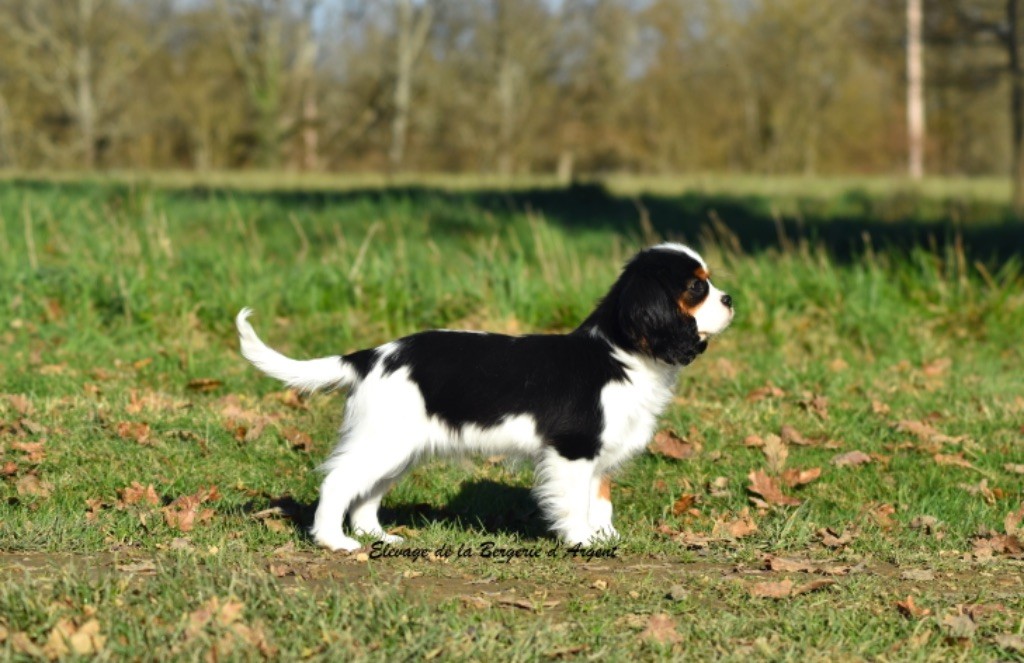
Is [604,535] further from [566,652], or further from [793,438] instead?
[793,438]

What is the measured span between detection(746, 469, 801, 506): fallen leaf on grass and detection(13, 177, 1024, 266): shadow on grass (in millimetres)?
6101

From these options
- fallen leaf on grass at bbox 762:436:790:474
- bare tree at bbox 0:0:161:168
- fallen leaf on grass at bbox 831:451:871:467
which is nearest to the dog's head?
fallen leaf on grass at bbox 762:436:790:474

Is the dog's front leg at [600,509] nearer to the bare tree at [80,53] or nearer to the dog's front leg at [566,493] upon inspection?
the dog's front leg at [566,493]

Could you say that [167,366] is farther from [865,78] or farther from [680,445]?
[865,78]

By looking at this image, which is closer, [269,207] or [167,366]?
[167,366]

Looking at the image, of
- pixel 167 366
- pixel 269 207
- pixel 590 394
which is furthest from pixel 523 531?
pixel 269 207

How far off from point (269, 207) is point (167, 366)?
807 cm

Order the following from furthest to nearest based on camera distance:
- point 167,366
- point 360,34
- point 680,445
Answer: point 360,34 → point 167,366 → point 680,445

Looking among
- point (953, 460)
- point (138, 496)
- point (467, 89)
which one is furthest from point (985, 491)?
point (467, 89)

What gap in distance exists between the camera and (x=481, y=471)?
6480mm

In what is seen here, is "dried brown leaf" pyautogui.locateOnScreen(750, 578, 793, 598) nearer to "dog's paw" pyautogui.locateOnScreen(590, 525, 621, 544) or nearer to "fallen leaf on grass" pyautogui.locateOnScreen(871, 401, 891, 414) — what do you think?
"dog's paw" pyautogui.locateOnScreen(590, 525, 621, 544)

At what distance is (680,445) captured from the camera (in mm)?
6754

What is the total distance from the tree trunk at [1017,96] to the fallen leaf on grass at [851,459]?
1099 cm

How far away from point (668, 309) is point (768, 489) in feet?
5.08
